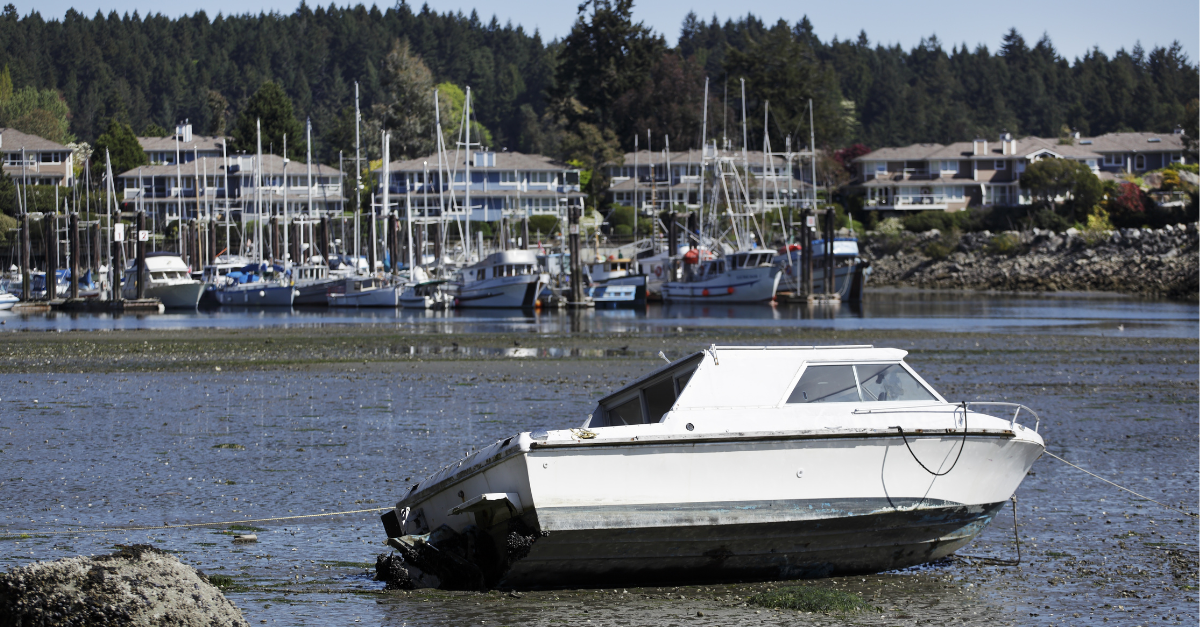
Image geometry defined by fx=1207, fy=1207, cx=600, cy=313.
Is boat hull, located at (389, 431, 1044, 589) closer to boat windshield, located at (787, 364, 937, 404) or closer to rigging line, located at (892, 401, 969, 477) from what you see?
rigging line, located at (892, 401, 969, 477)

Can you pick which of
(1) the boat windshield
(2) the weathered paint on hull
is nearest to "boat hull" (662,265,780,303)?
(2) the weathered paint on hull

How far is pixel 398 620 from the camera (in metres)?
9.75

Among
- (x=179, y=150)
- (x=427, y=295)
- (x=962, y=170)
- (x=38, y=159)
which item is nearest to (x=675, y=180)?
(x=962, y=170)

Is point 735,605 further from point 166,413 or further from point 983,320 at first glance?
point 983,320

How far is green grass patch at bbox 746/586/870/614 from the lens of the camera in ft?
33.4

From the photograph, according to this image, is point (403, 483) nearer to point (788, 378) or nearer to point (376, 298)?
point (788, 378)

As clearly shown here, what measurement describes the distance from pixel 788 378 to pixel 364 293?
56726mm

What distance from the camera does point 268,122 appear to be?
12300 centimetres

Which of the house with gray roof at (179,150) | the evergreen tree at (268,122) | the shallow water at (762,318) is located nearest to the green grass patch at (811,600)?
the shallow water at (762,318)

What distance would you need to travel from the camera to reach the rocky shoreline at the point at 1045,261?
7988 cm

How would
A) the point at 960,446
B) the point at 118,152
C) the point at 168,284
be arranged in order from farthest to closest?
the point at 118,152, the point at 168,284, the point at 960,446

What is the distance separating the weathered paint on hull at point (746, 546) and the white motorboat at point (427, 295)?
176ft

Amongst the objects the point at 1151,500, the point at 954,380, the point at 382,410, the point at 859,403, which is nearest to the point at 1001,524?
the point at 1151,500

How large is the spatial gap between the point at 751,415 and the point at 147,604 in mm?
5139
